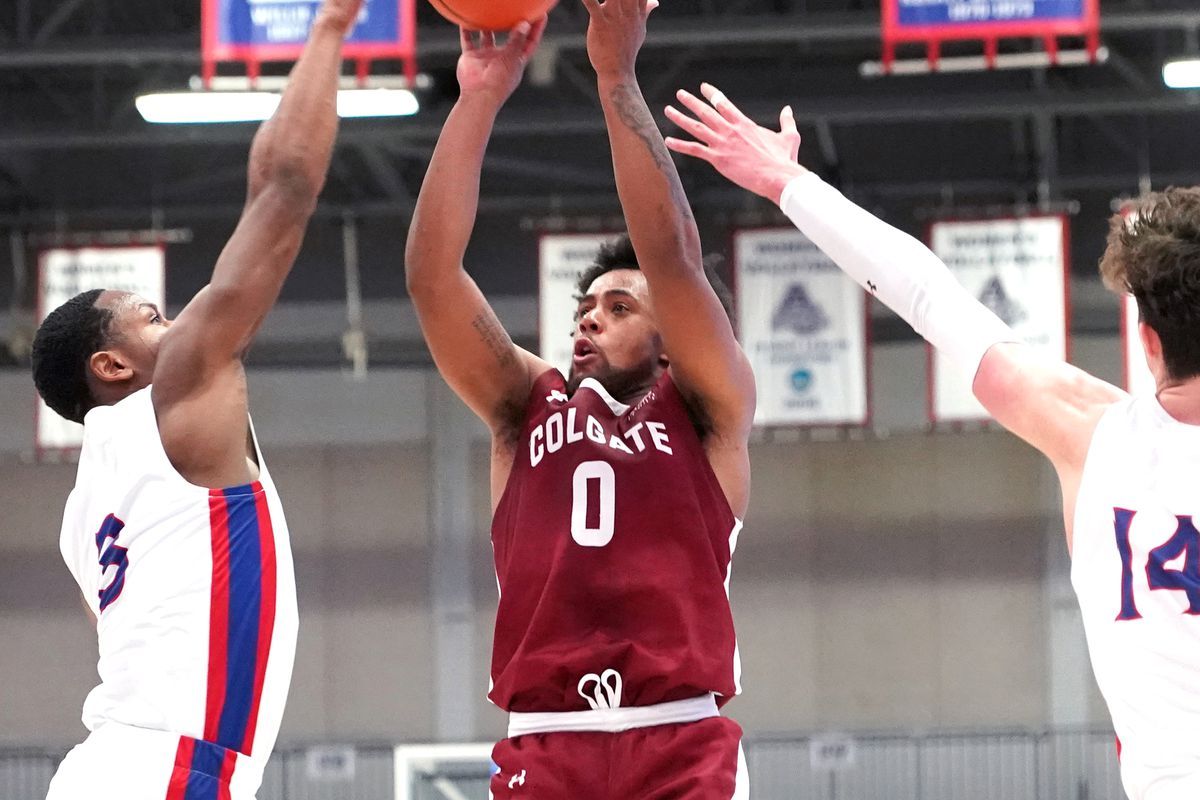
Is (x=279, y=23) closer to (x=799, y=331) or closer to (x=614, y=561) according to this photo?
(x=799, y=331)

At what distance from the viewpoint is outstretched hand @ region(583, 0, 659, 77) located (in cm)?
412

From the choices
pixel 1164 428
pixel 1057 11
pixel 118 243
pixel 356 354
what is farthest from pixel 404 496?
pixel 1164 428

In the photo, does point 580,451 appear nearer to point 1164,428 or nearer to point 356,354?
point 1164,428

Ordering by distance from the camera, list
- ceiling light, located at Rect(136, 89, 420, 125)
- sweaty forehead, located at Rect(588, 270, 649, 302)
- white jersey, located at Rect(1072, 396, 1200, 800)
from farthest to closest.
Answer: ceiling light, located at Rect(136, 89, 420, 125) → sweaty forehead, located at Rect(588, 270, 649, 302) → white jersey, located at Rect(1072, 396, 1200, 800)

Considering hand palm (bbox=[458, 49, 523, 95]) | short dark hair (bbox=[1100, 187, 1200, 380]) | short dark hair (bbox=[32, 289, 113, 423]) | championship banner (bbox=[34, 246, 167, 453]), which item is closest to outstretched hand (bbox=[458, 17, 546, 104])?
hand palm (bbox=[458, 49, 523, 95])

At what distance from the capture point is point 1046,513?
60.6 ft

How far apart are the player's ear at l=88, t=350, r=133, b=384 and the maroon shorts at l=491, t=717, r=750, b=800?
1.36 m

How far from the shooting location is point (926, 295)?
3.12 meters

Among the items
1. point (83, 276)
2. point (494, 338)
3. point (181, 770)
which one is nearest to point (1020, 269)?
point (83, 276)

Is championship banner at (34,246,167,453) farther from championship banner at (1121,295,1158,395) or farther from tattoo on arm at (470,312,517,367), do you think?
tattoo on arm at (470,312,517,367)

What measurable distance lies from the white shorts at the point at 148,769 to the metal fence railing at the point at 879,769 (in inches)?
547

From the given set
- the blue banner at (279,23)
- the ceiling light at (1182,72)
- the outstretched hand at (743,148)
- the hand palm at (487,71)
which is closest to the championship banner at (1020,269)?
the ceiling light at (1182,72)

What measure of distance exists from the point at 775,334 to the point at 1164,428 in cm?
1191

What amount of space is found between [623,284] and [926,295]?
1326 mm
